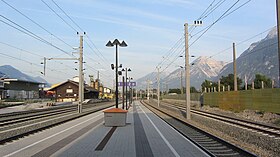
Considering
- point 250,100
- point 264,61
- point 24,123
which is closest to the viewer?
point 24,123

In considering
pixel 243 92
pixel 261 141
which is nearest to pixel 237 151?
pixel 261 141

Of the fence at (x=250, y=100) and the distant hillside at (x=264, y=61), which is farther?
the distant hillside at (x=264, y=61)

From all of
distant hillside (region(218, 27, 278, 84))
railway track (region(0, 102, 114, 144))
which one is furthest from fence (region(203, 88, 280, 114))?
distant hillside (region(218, 27, 278, 84))

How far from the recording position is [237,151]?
477 inches

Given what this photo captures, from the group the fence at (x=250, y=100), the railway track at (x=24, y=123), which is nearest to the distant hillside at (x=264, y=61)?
the fence at (x=250, y=100)

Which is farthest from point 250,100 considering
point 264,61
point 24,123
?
point 264,61

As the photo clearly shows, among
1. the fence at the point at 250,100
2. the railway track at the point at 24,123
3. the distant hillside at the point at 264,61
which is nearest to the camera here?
the railway track at the point at 24,123

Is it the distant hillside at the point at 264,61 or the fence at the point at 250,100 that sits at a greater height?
the distant hillside at the point at 264,61

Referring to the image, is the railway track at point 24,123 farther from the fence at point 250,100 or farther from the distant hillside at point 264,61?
the distant hillside at point 264,61

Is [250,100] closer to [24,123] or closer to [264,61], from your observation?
[24,123]

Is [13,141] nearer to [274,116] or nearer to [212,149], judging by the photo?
[212,149]

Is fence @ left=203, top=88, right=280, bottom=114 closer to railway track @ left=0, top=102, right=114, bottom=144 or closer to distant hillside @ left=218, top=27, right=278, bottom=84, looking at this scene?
railway track @ left=0, top=102, right=114, bottom=144

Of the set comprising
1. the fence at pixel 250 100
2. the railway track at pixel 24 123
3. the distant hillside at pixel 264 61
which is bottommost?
the railway track at pixel 24 123

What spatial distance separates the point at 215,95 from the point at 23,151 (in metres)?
47.7
